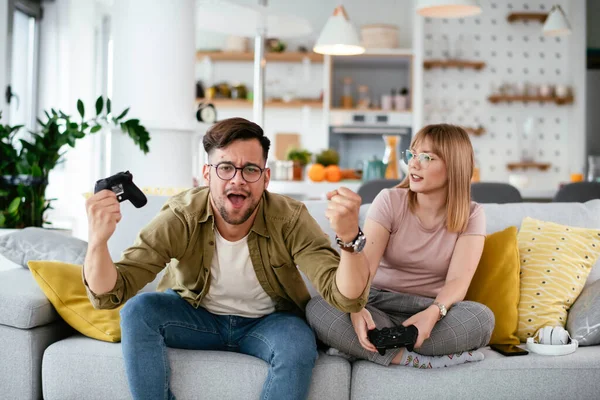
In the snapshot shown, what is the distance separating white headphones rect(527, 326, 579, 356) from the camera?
2.23 metres

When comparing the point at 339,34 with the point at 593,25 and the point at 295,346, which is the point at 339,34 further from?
the point at 593,25

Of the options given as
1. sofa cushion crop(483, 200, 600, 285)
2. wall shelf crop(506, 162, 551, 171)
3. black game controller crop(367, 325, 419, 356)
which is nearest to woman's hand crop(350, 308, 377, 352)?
black game controller crop(367, 325, 419, 356)

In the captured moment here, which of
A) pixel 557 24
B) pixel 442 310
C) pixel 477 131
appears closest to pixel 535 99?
pixel 477 131

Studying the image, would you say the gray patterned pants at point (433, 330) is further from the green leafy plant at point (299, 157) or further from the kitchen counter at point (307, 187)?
the green leafy plant at point (299, 157)

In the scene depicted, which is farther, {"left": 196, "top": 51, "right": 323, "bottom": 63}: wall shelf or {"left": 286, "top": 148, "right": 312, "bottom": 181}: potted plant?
{"left": 196, "top": 51, "right": 323, "bottom": 63}: wall shelf

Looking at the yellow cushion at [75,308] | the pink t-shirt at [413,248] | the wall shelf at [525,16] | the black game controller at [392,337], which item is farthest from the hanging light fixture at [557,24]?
the yellow cushion at [75,308]

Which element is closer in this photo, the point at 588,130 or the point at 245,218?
the point at 245,218

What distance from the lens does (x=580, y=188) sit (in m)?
4.45

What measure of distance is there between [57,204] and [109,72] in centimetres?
153

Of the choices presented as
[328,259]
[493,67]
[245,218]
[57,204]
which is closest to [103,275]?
[245,218]

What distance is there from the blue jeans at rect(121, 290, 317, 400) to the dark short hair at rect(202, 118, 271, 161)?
1.54ft

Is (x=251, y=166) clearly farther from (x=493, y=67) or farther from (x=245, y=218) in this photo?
(x=493, y=67)

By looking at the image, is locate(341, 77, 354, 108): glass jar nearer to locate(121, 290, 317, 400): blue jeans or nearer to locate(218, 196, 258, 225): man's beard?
locate(121, 290, 317, 400): blue jeans

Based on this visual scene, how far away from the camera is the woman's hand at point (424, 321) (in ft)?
6.95
